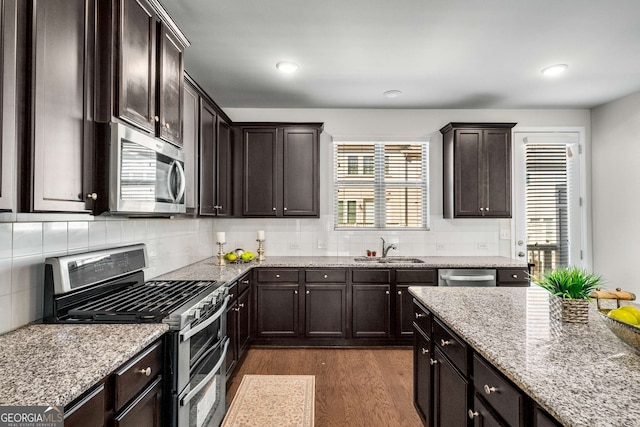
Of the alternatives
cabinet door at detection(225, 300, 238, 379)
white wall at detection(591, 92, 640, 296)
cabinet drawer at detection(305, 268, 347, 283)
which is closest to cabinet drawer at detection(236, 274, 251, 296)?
cabinet door at detection(225, 300, 238, 379)

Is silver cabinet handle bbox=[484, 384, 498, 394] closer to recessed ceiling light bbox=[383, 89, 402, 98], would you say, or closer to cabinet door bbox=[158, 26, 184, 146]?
cabinet door bbox=[158, 26, 184, 146]

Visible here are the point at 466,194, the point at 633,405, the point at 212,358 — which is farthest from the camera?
the point at 466,194

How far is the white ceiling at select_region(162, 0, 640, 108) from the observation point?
93.3 inches

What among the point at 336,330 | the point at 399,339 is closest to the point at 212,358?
the point at 336,330

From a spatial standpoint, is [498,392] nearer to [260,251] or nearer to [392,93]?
[260,251]

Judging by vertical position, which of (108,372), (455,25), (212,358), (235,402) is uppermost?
(455,25)

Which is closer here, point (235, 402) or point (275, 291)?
point (235, 402)

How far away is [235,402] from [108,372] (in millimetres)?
1719

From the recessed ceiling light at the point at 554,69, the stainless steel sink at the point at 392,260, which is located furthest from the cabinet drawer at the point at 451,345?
the recessed ceiling light at the point at 554,69

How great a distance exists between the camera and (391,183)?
455 cm

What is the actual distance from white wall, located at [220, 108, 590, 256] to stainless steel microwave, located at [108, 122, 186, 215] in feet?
7.26

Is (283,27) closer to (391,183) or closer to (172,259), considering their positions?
(172,259)

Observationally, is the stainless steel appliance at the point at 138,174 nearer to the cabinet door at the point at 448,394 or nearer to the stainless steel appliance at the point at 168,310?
the stainless steel appliance at the point at 168,310

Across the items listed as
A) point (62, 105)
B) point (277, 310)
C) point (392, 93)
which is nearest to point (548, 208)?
point (392, 93)
